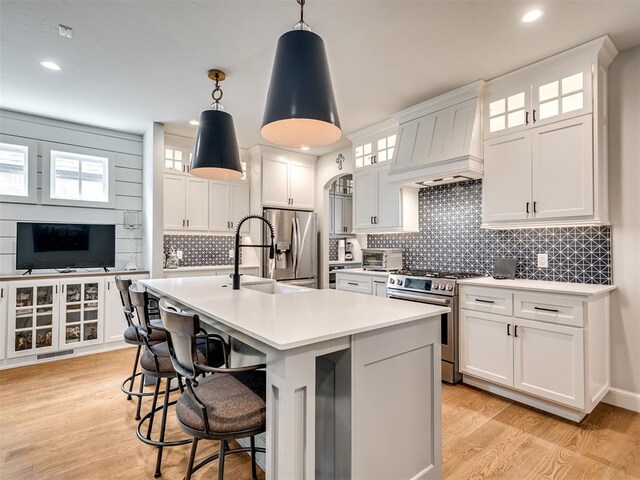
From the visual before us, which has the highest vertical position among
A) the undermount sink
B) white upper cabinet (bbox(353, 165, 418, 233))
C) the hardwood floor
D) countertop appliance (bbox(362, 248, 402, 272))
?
white upper cabinet (bbox(353, 165, 418, 233))

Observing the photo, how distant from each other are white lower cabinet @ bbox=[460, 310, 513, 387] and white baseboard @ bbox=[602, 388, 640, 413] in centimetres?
79

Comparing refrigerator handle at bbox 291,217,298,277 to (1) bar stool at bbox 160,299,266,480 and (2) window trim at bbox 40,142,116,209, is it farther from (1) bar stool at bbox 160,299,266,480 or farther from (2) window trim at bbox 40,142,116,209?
(1) bar stool at bbox 160,299,266,480

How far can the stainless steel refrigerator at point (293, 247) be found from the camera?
5074 millimetres

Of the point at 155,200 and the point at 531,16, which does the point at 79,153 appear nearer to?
the point at 155,200

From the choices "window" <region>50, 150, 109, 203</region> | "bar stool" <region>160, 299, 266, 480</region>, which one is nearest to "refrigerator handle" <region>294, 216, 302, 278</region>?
"window" <region>50, 150, 109, 203</region>

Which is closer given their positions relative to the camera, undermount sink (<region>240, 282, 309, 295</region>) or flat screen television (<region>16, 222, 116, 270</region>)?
undermount sink (<region>240, 282, 309, 295</region>)

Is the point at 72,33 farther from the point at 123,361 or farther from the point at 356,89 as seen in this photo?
the point at 123,361

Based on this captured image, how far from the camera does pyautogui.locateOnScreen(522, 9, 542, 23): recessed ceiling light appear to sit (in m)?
2.21

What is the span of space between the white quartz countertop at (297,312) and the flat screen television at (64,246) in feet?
8.02

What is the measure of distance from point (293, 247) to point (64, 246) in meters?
2.89

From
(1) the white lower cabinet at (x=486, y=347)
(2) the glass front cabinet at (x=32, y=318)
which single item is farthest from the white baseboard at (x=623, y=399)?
(2) the glass front cabinet at (x=32, y=318)

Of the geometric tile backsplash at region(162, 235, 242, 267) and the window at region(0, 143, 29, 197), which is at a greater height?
the window at region(0, 143, 29, 197)

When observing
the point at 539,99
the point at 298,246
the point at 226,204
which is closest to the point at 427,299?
the point at 539,99

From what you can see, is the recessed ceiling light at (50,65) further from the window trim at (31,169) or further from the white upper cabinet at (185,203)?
the white upper cabinet at (185,203)
